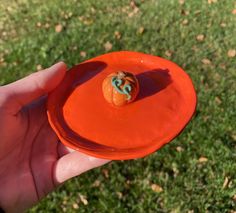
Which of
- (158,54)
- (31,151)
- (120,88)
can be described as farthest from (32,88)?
(158,54)

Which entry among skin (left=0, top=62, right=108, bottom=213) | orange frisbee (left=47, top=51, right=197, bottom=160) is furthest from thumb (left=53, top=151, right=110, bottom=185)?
orange frisbee (left=47, top=51, right=197, bottom=160)

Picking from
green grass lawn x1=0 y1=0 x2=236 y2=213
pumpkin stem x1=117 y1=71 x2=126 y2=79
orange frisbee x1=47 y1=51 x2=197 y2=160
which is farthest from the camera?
green grass lawn x1=0 y1=0 x2=236 y2=213

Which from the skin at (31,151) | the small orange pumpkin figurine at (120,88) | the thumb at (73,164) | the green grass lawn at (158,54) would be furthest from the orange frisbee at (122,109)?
the green grass lawn at (158,54)

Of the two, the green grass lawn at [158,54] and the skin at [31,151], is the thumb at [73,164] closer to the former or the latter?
the skin at [31,151]

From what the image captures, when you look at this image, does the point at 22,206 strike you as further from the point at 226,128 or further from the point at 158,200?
the point at 226,128

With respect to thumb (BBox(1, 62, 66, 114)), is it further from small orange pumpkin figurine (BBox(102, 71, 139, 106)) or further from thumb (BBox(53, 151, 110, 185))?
thumb (BBox(53, 151, 110, 185))

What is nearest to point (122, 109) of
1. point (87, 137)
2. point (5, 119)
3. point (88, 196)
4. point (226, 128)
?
point (87, 137)
